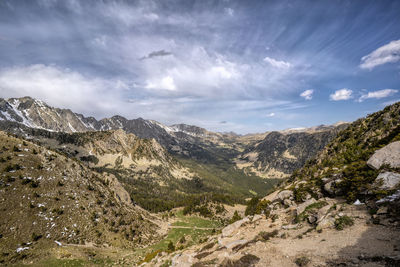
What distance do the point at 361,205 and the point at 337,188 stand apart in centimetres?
604

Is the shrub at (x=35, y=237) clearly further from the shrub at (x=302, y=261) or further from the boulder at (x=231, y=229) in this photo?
the shrub at (x=302, y=261)

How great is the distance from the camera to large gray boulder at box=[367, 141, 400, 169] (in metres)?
19.3

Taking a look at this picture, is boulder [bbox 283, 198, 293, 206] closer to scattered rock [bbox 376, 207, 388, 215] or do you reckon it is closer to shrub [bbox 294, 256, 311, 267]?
scattered rock [bbox 376, 207, 388, 215]

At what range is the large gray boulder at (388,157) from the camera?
63.4 feet

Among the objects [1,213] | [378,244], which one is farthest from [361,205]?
[1,213]

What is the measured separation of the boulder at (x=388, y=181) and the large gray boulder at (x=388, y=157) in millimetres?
2808

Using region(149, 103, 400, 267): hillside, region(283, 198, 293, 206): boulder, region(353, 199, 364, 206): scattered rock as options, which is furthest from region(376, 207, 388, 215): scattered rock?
region(283, 198, 293, 206): boulder

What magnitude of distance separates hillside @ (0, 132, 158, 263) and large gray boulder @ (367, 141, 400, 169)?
58230 millimetres

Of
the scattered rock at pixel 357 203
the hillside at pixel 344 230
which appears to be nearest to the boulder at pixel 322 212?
the hillside at pixel 344 230

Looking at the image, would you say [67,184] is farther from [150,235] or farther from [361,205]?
[361,205]

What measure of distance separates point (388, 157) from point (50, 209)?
70.2m

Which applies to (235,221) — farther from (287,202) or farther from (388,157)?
(388,157)

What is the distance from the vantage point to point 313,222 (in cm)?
1892

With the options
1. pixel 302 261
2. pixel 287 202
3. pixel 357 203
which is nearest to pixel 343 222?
pixel 357 203
